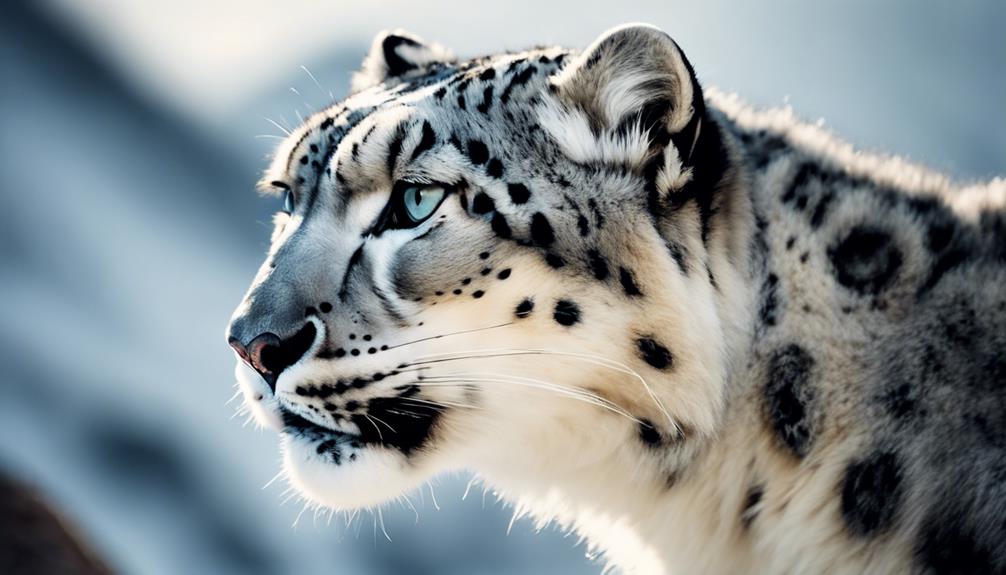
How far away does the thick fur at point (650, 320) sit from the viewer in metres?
2.32

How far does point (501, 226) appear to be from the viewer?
2443mm

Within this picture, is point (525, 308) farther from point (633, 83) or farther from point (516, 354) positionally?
point (633, 83)

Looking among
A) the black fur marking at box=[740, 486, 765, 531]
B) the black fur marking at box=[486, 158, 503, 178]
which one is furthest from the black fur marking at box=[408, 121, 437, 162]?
the black fur marking at box=[740, 486, 765, 531]

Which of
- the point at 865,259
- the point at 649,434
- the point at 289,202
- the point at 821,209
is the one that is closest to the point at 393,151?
the point at 289,202

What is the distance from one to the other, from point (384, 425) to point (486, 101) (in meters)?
0.81

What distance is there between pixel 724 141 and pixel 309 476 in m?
1.24

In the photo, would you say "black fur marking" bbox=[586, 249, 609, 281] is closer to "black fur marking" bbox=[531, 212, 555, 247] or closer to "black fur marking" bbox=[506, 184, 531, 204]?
"black fur marking" bbox=[531, 212, 555, 247]

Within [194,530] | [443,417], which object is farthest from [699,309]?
[194,530]

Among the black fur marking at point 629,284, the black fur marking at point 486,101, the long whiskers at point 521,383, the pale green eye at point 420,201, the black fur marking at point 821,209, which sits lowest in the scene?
the long whiskers at point 521,383

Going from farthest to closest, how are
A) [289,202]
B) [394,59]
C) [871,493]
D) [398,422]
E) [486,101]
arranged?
1. [394,59]
2. [289,202]
3. [486,101]
4. [398,422]
5. [871,493]

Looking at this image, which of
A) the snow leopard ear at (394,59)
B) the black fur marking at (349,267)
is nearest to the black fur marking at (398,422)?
the black fur marking at (349,267)

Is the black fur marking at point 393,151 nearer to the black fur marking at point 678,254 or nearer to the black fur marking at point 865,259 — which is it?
the black fur marking at point 678,254

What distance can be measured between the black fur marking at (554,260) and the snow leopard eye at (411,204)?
284mm

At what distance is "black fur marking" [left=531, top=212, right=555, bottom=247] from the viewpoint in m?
2.43
